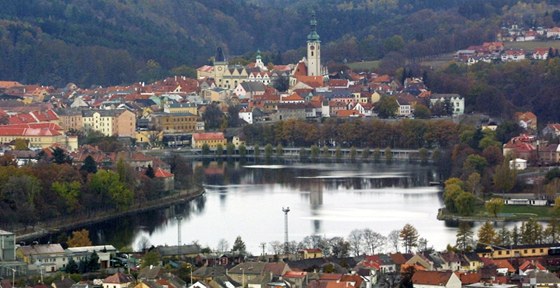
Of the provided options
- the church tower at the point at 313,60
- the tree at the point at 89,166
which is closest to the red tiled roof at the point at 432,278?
the tree at the point at 89,166

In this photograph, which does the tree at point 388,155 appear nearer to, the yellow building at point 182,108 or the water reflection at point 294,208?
the water reflection at point 294,208

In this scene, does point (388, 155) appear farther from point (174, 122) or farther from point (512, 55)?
point (512, 55)

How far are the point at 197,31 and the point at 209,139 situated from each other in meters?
36.6

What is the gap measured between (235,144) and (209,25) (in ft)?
126

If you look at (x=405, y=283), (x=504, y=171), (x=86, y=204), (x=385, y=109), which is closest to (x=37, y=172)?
(x=86, y=204)

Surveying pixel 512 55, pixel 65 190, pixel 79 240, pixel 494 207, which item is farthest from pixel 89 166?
pixel 512 55

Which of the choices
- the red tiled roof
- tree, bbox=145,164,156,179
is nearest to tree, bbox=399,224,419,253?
the red tiled roof

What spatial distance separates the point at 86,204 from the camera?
1153 inches

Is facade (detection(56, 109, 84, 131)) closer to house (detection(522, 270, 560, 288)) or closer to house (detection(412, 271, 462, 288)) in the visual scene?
house (detection(412, 271, 462, 288))

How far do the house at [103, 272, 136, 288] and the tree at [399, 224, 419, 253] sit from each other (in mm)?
4778

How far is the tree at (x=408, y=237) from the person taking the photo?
24.5m

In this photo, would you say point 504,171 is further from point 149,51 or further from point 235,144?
point 149,51

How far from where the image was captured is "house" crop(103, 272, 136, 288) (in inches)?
802

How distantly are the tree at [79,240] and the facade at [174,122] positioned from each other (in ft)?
70.4
